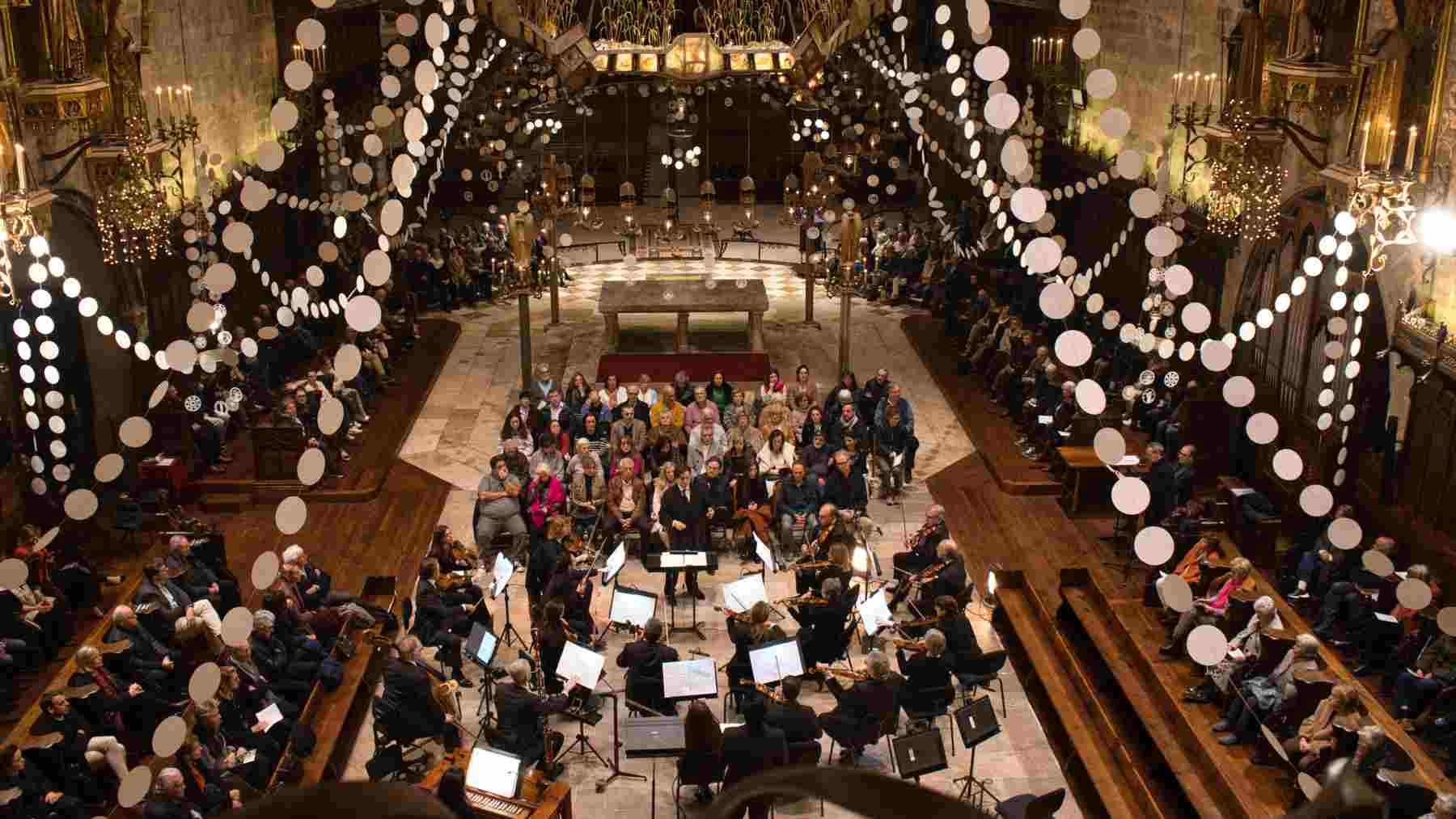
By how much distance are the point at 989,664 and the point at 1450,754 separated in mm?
3457

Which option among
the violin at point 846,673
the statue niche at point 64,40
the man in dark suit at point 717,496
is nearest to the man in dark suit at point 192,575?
the man in dark suit at point 717,496

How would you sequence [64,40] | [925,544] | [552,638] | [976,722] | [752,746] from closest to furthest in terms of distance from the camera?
[752,746] < [976,722] < [552,638] < [925,544] < [64,40]

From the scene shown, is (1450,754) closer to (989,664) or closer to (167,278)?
(989,664)

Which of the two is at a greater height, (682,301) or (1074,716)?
(682,301)

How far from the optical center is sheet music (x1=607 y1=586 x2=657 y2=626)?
11.7 metres

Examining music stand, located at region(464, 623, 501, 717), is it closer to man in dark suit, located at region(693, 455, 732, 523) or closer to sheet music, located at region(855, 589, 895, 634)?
sheet music, located at region(855, 589, 895, 634)

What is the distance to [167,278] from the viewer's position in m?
17.8

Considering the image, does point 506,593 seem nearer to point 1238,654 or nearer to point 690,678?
point 690,678

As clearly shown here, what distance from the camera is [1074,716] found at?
12.0 metres

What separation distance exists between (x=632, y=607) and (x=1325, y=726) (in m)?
5.30

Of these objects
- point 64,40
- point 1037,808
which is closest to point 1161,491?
point 1037,808

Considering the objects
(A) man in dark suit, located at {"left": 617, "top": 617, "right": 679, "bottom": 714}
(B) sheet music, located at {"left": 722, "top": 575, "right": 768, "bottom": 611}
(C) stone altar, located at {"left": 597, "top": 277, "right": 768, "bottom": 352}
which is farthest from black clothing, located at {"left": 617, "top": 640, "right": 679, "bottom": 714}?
(C) stone altar, located at {"left": 597, "top": 277, "right": 768, "bottom": 352}

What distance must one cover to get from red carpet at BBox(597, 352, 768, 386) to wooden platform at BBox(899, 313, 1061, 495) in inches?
107

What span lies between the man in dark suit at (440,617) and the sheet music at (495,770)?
2.93m
